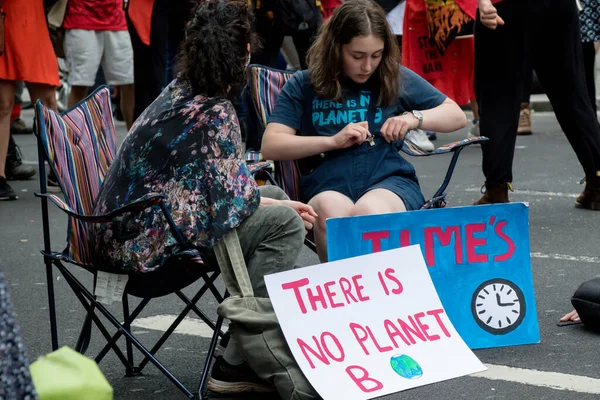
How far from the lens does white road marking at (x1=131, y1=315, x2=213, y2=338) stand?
4410mm

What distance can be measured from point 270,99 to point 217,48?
121cm

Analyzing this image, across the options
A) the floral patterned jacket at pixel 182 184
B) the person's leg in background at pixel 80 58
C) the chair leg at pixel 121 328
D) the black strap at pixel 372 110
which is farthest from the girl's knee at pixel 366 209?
the person's leg in background at pixel 80 58

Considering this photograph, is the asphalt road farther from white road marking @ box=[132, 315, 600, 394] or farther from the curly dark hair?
the curly dark hair

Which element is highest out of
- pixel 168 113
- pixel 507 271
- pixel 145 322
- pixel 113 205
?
pixel 168 113

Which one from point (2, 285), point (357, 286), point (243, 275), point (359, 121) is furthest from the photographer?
point (359, 121)

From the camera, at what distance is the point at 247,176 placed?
3.49m

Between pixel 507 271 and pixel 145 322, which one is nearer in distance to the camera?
pixel 507 271

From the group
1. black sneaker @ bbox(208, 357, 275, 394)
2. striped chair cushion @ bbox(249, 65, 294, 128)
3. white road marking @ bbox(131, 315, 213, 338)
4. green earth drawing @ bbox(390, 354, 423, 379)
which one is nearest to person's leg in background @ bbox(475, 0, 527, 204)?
striped chair cushion @ bbox(249, 65, 294, 128)

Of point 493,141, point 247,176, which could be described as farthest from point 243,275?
point 493,141

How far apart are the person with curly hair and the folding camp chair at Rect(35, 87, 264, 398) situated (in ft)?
0.24

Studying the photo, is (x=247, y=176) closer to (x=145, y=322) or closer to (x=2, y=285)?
(x=145, y=322)

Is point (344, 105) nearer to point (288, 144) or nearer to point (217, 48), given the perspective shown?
point (288, 144)

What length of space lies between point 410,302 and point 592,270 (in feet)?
5.49

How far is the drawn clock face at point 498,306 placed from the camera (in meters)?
4.04
